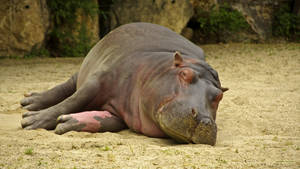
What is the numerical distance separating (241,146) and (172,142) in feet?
1.88

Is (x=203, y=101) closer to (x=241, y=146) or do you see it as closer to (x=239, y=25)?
(x=241, y=146)

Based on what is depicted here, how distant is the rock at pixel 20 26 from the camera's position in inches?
356

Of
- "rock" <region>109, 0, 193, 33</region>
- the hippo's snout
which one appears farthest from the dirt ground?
"rock" <region>109, 0, 193, 33</region>

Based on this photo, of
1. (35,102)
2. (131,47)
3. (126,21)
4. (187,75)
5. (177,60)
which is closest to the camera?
(187,75)

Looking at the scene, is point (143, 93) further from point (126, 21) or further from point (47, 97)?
point (126, 21)

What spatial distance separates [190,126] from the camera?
324 cm

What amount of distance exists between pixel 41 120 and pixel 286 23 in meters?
9.60

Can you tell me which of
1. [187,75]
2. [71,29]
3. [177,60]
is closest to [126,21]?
[71,29]

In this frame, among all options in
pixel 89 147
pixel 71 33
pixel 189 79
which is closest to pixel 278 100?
pixel 189 79

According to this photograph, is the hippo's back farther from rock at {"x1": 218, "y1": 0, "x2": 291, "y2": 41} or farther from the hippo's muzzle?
rock at {"x1": 218, "y1": 0, "x2": 291, "y2": 41}

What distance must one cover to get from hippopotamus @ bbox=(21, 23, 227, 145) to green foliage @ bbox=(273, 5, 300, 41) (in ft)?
26.6

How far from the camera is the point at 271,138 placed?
360 cm

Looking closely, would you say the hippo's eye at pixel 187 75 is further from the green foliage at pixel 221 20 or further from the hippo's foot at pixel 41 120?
the green foliage at pixel 221 20

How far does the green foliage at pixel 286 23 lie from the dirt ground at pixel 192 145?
168 inches
